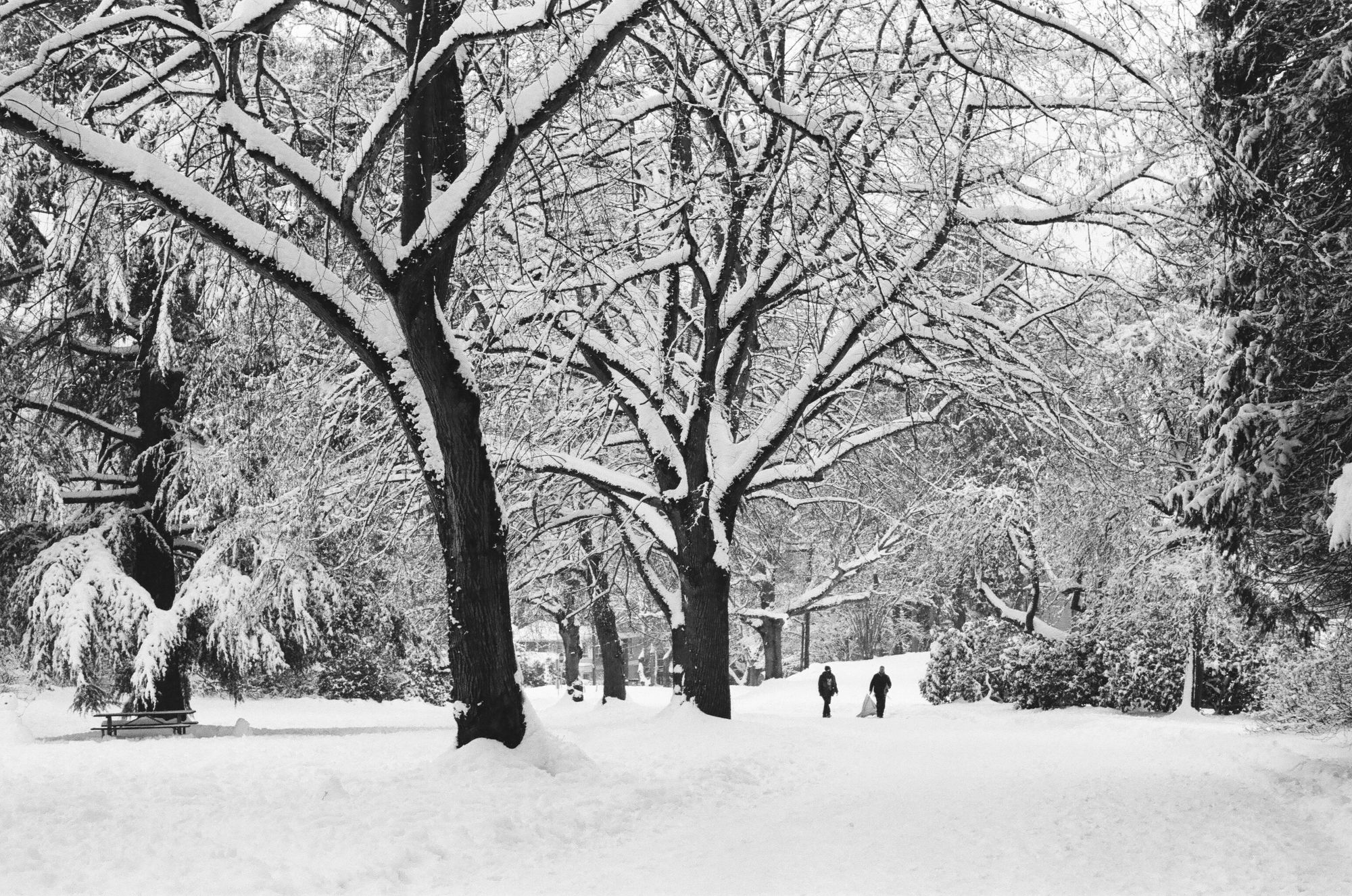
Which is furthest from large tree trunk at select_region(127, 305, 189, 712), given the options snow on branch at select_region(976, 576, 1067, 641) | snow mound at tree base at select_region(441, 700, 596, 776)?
snow on branch at select_region(976, 576, 1067, 641)

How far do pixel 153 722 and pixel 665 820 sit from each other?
38.8 feet

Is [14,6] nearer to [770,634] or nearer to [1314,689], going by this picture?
[1314,689]

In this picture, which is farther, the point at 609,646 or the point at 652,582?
the point at 609,646

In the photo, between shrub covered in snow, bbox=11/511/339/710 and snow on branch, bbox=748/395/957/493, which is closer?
snow on branch, bbox=748/395/957/493

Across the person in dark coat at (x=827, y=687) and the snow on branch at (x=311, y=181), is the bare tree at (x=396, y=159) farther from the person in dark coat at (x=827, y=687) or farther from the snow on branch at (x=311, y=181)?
the person in dark coat at (x=827, y=687)

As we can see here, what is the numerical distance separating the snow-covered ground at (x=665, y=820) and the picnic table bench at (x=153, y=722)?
3.35m

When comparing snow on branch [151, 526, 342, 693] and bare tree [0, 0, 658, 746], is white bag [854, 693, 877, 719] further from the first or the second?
bare tree [0, 0, 658, 746]

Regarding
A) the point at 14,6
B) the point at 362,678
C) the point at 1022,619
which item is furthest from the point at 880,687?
the point at 14,6

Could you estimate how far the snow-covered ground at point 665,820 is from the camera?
560cm

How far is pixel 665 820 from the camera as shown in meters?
7.55

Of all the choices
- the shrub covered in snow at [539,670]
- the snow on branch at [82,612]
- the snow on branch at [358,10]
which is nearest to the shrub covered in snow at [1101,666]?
the snow on branch at [358,10]

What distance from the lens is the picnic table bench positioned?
619 inches

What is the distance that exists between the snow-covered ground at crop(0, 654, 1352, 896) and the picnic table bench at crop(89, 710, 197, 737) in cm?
335

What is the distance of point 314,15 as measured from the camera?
1021 centimetres
